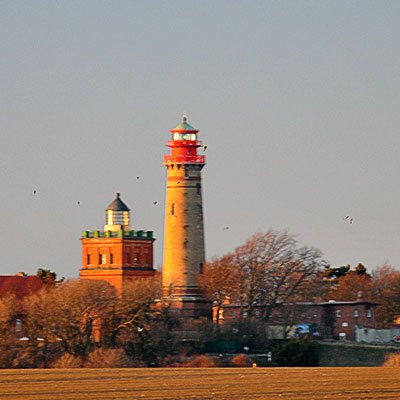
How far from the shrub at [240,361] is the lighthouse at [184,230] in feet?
34.1

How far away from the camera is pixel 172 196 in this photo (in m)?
102

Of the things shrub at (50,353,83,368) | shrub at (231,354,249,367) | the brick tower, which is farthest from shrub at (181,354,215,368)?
the brick tower

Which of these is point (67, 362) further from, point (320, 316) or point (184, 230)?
point (320, 316)

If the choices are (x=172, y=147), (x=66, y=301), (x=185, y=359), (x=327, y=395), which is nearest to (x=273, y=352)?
(x=185, y=359)

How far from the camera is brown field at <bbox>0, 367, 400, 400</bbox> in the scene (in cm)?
4906

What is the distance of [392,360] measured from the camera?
84812mm

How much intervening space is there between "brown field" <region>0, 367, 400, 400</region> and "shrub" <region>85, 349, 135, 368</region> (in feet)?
50.6

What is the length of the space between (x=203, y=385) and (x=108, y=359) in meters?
29.5

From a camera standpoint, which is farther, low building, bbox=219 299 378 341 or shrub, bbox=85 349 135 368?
low building, bbox=219 299 378 341

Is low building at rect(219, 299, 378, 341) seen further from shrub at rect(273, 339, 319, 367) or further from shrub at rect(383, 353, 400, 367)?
shrub at rect(273, 339, 319, 367)

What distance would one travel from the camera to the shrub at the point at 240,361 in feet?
289

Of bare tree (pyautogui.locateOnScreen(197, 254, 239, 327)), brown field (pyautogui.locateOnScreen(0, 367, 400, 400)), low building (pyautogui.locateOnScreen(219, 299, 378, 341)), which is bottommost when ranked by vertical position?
brown field (pyautogui.locateOnScreen(0, 367, 400, 400))

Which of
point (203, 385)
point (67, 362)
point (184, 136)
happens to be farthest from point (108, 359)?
point (203, 385)

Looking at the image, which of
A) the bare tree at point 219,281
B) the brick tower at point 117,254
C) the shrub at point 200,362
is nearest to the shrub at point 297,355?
the shrub at point 200,362
